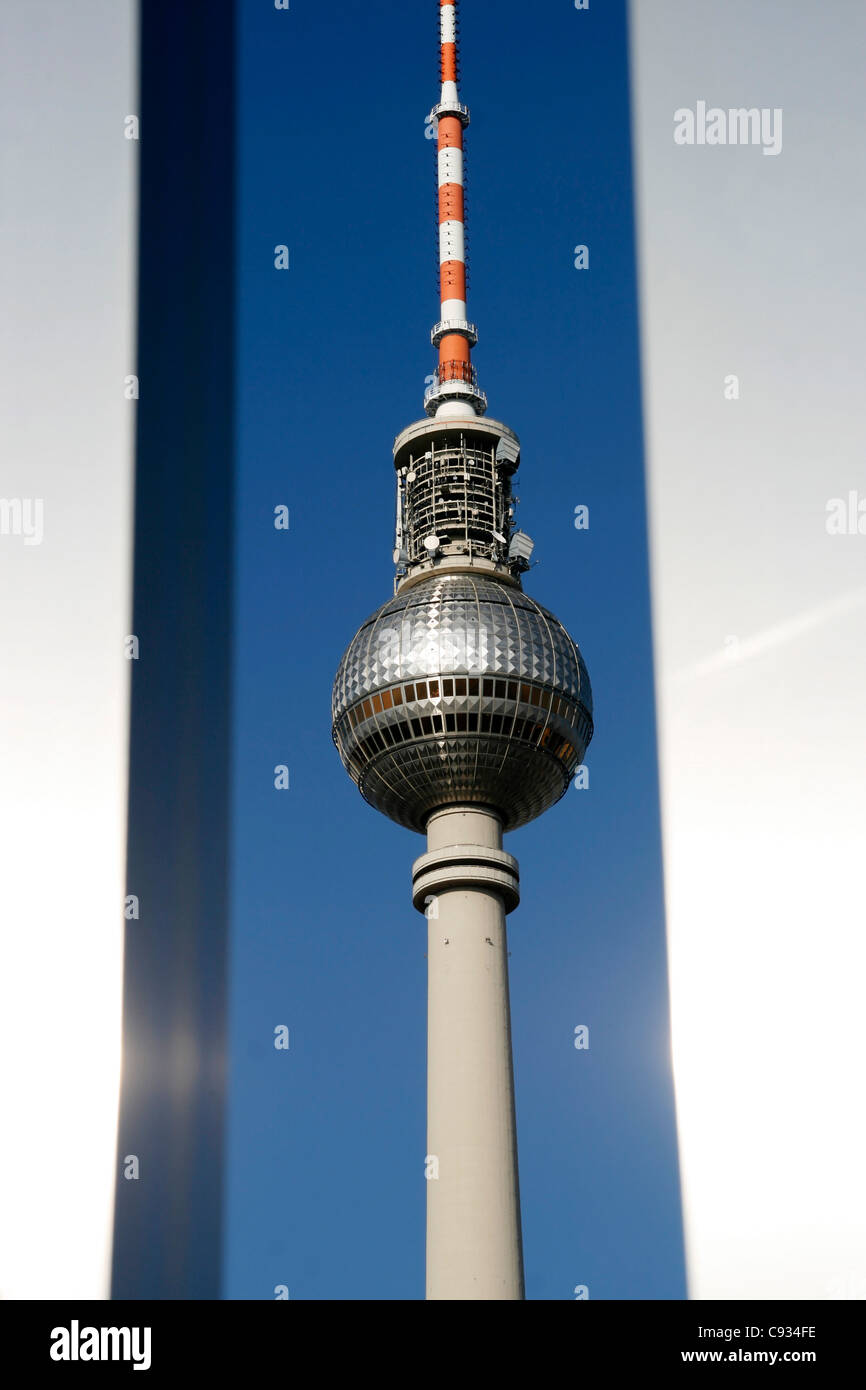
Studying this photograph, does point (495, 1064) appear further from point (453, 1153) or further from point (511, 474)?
point (511, 474)

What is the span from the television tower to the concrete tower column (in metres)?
0.08

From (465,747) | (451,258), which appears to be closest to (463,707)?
(465,747)

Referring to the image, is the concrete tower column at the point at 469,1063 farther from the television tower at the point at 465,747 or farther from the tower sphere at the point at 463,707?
the tower sphere at the point at 463,707

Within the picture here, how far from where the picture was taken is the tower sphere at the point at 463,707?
3868 inches

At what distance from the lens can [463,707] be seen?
97875mm

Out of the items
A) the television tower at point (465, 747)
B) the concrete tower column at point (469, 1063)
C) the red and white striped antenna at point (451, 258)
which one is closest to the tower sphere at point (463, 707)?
the television tower at point (465, 747)

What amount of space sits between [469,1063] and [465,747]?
16548mm

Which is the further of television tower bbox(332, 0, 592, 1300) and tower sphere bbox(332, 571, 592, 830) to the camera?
tower sphere bbox(332, 571, 592, 830)

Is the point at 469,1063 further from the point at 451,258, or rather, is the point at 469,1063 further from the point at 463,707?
the point at 451,258

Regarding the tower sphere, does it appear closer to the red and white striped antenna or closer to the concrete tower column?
the concrete tower column

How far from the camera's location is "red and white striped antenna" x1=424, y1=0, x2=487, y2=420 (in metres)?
117

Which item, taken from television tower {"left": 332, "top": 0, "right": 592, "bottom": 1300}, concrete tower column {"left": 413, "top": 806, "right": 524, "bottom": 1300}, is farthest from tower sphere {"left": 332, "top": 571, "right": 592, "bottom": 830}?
concrete tower column {"left": 413, "top": 806, "right": 524, "bottom": 1300}

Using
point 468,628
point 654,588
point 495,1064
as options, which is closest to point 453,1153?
point 495,1064
